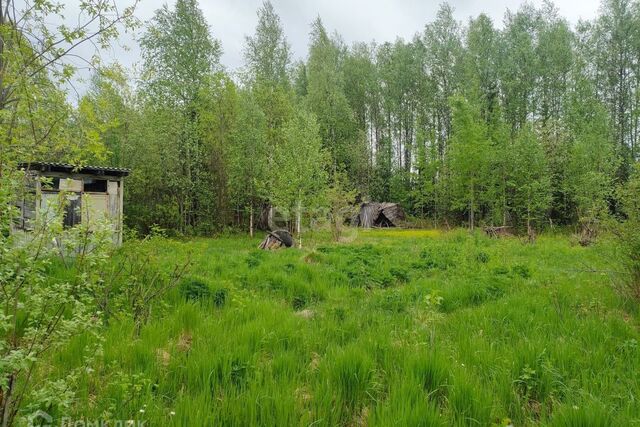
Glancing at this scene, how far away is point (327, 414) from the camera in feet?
8.94

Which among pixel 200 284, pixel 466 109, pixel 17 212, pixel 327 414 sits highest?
pixel 466 109

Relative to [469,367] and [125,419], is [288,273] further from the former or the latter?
[125,419]

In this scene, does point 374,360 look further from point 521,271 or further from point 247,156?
point 247,156

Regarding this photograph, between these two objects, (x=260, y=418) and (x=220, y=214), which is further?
(x=220, y=214)

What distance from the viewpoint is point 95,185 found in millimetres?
13680

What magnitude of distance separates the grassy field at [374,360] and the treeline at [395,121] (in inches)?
458

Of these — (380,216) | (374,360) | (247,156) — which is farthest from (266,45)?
(374,360)

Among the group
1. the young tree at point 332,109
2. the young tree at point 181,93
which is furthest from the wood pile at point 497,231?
the young tree at point 181,93

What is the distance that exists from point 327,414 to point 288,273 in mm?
5357

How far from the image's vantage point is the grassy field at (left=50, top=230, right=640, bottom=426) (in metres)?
2.62

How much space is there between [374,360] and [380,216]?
92.5 ft

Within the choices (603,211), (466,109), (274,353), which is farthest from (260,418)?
(466,109)

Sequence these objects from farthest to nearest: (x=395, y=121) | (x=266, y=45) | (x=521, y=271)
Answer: (x=395, y=121), (x=266, y=45), (x=521, y=271)

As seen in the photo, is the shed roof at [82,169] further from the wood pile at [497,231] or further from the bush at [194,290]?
the wood pile at [497,231]
